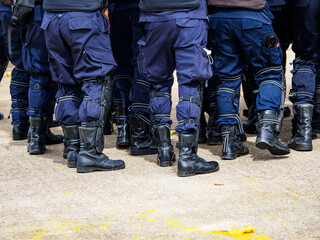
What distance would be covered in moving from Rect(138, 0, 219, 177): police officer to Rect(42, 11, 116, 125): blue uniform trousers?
37 centimetres

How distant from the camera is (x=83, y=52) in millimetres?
4852

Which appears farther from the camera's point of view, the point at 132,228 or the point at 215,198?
the point at 215,198

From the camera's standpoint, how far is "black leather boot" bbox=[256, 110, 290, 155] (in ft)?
16.9

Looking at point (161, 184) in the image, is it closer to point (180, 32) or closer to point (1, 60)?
point (180, 32)

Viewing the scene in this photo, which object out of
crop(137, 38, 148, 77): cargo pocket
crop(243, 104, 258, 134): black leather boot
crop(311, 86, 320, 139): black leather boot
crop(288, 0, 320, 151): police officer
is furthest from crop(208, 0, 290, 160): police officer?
crop(243, 104, 258, 134): black leather boot

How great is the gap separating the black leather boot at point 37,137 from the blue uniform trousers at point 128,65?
80 centimetres

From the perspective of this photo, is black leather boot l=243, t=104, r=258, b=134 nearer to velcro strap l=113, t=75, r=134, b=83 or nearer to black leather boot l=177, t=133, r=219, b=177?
velcro strap l=113, t=75, r=134, b=83

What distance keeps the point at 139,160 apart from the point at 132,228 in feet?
6.06

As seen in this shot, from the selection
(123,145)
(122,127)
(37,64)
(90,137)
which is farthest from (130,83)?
(90,137)

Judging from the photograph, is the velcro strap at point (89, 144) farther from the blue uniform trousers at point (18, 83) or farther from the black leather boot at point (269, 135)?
the blue uniform trousers at point (18, 83)

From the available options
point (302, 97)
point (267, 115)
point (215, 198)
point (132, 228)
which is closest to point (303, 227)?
point (215, 198)

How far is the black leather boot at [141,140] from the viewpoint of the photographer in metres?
5.63

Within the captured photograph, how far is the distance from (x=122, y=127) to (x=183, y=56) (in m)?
1.45

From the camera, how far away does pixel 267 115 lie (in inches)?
207
